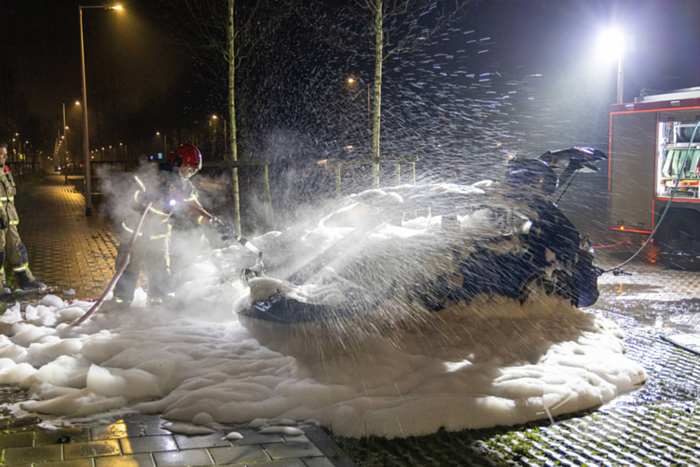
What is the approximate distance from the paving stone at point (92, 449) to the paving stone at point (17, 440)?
0.78 ft

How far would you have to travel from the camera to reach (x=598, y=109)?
17.8 metres

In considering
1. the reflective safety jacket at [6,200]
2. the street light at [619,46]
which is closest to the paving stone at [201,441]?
the reflective safety jacket at [6,200]

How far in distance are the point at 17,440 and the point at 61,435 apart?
0.22m

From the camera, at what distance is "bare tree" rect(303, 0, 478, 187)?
10.9 meters

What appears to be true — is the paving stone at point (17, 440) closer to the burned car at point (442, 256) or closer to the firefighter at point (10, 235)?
the burned car at point (442, 256)

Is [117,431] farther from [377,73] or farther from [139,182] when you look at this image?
[377,73]

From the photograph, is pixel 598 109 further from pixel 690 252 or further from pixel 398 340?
pixel 398 340

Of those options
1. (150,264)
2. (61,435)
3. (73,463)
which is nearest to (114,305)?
(150,264)

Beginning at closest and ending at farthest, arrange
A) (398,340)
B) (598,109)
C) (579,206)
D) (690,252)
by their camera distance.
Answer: (398,340)
(690,252)
(579,206)
(598,109)

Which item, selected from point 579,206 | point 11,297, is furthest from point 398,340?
point 579,206

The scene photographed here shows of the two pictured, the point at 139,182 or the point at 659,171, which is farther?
the point at 659,171

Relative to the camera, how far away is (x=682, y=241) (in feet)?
33.4

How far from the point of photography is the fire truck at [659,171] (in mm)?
9891

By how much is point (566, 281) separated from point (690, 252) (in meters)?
5.96
